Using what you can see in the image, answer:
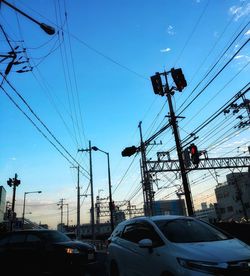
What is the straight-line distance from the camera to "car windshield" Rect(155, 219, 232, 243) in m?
6.49

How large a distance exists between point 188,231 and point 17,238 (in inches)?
249

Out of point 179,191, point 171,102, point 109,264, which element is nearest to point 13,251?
point 109,264

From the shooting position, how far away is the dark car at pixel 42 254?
33.3 feet

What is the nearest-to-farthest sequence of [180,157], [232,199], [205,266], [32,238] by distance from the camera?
[205,266] < [32,238] < [180,157] < [232,199]

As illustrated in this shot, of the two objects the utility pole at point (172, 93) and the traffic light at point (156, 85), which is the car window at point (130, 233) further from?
the traffic light at point (156, 85)

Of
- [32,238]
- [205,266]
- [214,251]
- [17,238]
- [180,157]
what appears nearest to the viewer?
[205,266]

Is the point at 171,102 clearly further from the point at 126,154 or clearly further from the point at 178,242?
the point at 178,242

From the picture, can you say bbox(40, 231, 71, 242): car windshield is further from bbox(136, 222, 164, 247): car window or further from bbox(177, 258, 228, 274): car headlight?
bbox(177, 258, 228, 274): car headlight

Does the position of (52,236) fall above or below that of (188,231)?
above

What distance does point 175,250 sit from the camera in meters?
5.98

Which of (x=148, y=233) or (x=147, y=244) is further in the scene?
(x=148, y=233)

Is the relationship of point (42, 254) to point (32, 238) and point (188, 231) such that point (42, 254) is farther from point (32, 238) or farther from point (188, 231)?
point (188, 231)

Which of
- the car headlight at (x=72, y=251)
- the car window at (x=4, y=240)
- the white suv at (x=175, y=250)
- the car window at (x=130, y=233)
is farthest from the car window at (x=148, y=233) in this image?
the car window at (x=4, y=240)

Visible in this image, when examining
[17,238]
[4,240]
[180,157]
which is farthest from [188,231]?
[180,157]
